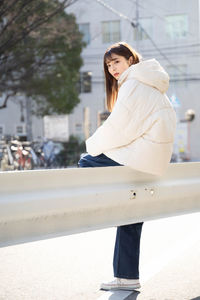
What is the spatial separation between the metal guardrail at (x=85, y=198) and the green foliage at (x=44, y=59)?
16486mm

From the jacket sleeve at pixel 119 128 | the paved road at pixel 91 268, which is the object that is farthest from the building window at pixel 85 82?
the jacket sleeve at pixel 119 128

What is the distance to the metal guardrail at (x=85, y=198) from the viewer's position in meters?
2.61

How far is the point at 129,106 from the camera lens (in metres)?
3.23

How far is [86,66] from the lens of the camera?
3491 cm

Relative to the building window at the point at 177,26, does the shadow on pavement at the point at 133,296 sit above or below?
below

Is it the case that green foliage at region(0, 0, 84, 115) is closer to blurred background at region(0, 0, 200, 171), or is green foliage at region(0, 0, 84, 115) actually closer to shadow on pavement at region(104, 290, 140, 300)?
blurred background at region(0, 0, 200, 171)

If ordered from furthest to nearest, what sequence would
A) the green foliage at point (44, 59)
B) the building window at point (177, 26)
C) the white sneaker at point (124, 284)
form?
the building window at point (177, 26), the green foliage at point (44, 59), the white sneaker at point (124, 284)

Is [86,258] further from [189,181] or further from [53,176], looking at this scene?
[53,176]

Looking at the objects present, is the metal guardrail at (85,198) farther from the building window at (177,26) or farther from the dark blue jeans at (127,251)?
the building window at (177,26)

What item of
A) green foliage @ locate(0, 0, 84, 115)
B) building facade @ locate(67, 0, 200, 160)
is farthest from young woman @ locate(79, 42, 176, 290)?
building facade @ locate(67, 0, 200, 160)

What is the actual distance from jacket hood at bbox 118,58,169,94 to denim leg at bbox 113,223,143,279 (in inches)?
33.9

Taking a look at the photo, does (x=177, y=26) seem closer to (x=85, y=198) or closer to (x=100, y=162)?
(x=100, y=162)

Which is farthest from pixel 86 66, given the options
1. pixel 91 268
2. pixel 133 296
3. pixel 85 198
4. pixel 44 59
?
pixel 85 198

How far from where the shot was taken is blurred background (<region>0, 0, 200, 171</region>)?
80.8 ft
